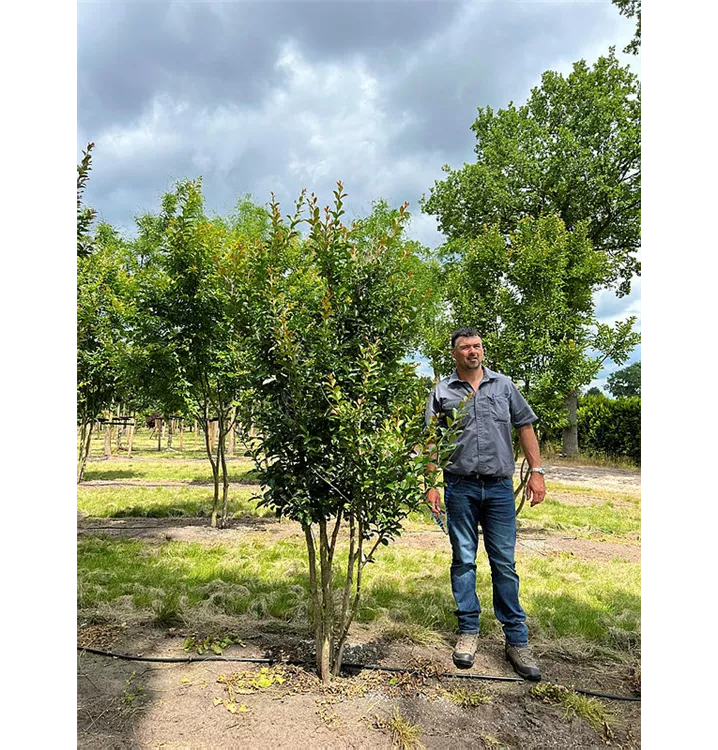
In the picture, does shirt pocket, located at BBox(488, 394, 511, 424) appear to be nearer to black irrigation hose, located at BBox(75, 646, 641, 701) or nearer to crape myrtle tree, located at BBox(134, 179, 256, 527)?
black irrigation hose, located at BBox(75, 646, 641, 701)

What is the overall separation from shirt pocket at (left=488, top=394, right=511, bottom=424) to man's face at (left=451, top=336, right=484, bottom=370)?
0.24 m

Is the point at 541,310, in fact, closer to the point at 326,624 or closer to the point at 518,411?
the point at 518,411

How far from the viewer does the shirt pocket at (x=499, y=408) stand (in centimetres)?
341

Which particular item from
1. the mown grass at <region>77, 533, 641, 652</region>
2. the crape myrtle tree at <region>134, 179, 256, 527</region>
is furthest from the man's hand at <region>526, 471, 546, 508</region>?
the crape myrtle tree at <region>134, 179, 256, 527</region>

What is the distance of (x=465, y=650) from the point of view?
10.8 ft

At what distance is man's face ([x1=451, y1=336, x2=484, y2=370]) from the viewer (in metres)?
3.46

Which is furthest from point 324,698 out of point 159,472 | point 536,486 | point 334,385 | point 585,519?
point 159,472

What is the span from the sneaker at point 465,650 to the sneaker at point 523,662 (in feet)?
0.71

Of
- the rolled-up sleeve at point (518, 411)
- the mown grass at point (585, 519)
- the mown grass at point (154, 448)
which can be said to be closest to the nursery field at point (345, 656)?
the rolled-up sleeve at point (518, 411)

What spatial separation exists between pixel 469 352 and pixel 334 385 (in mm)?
1182

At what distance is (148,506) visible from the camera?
966 centimetres

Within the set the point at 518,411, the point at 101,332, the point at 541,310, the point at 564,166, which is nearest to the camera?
the point at 518,411

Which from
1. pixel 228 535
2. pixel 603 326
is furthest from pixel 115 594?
pixel 603 326
